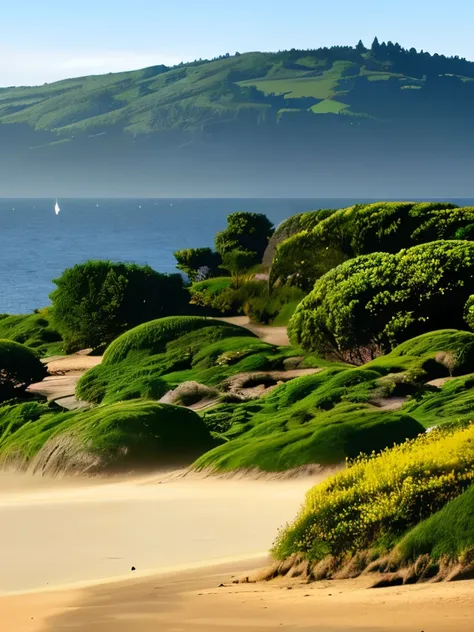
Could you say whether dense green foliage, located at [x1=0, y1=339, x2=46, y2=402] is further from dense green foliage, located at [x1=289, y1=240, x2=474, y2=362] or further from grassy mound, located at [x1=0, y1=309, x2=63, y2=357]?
grassy mound, located at [x1=0, y1=309, x2=63, y2=357]

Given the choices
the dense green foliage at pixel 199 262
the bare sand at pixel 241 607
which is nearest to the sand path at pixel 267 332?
the dense green foliage at pixel 199 262

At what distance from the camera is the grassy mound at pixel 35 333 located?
4909 cm

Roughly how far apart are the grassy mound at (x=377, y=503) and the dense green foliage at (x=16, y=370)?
70.8ft

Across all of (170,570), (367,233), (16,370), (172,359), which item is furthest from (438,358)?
(367,233)

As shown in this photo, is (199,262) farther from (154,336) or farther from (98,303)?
(154,336)

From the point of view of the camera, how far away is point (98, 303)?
47406 millimetres

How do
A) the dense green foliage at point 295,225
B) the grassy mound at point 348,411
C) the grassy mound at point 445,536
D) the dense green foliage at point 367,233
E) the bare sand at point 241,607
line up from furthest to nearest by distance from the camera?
the dense green foliage at point 295,225, the dense green foliage at point 367,233, the grassy mound at point 348,411, the grassy mound at point 445,536, the bare sand at point 241,607

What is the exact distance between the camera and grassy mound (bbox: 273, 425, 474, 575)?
13.4 meters

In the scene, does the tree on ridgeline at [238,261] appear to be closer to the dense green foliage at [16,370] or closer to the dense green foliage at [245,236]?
the dense green foliage at [245,236]

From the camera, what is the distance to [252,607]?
1172cm

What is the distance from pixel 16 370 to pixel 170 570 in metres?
21.3

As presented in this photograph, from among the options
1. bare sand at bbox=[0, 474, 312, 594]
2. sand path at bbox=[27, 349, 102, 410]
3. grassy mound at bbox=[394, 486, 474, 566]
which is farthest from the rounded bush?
grassy mound at bbox=[394, 486, 474, 566]

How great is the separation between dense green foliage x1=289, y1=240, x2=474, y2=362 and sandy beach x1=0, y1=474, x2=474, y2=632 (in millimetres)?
13644

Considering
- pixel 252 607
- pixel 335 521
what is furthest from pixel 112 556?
pixel 252 607
